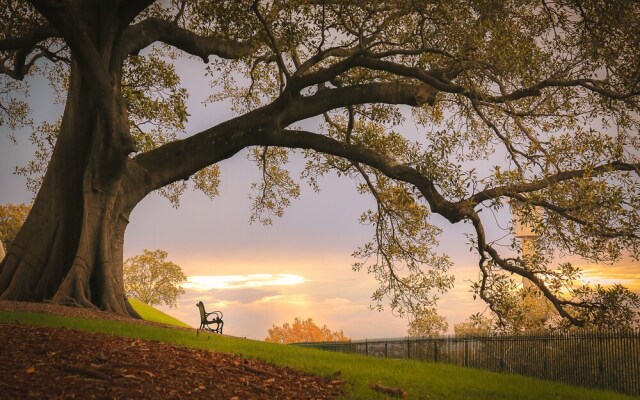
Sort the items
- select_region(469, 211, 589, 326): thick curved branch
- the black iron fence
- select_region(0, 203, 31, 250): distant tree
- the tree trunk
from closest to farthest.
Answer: select_region(469, 211, 589, 326): thick curved branch
the black iron fence
the tree trunk
select_region(0, 203, 31, 250): distant tree

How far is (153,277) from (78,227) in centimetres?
3475

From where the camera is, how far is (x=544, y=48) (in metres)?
16.1

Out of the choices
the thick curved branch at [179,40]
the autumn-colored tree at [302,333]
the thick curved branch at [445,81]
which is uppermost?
the thick curved branch at [179,40]

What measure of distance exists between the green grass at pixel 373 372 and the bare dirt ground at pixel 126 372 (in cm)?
80

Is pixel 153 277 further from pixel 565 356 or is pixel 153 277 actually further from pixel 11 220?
pixel 565 356

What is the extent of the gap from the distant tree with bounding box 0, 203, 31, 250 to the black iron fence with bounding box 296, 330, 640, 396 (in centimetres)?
3628

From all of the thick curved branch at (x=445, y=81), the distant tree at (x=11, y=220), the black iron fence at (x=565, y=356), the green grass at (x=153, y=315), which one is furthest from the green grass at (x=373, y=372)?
the distant tree at (x=11, y=220)

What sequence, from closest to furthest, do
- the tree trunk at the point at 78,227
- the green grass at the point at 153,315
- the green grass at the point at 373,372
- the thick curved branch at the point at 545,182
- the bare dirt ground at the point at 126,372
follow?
the bare dirt ground at the point at 126,372
the green grass at the point at 373,372
the thick curved branch at the point at 545,182
the tree trunk at the point at 78,227
the green grass at the point at 153,315

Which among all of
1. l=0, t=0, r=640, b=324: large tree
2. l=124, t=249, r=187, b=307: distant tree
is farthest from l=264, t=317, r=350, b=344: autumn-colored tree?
l=0, t=0, r=640, b=324: large tree

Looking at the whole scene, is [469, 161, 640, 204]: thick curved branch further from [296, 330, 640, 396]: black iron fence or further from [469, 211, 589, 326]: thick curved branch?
[296, 330, 640, 396]: black iron fence

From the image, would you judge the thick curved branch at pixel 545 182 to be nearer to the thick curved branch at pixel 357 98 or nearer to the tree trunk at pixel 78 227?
the thick curved branch at pixel 357 98

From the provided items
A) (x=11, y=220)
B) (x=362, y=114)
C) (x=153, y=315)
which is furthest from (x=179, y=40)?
(x=11, y=220)

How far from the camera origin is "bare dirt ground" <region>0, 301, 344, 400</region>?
8.44 metres

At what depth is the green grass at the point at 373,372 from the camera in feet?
37.9
